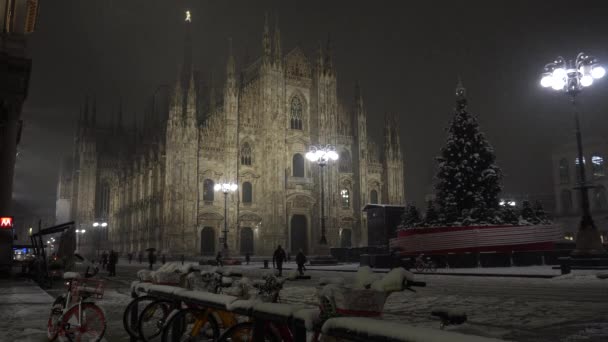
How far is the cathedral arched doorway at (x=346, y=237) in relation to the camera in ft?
173

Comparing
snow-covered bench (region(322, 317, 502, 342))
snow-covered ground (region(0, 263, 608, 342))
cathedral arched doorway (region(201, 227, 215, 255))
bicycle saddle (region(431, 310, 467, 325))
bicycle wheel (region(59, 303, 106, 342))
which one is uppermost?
cathedral arched doorway (region(201, 227, 215, 255))

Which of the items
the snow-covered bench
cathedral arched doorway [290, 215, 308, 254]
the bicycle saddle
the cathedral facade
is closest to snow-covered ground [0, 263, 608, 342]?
the bicycle saddle

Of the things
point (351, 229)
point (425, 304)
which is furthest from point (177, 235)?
point (425, 304)

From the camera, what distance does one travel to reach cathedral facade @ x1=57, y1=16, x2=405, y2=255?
149 feet

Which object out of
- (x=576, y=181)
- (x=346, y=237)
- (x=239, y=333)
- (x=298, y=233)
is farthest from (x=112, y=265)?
(x=576, y=181)

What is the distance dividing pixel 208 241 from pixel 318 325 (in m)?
44.4

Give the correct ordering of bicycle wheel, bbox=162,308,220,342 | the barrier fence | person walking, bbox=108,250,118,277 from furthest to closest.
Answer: person walking, bbox=108,250,118,277
bicycle wheel, bbox=162,308,220,342
the barrier fence

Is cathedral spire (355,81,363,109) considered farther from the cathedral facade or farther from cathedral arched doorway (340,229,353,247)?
cathedral arched doorway (340,229,353,247)

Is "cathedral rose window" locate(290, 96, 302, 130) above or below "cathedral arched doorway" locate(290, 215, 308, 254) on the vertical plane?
above

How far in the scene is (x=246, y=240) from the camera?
4831cm

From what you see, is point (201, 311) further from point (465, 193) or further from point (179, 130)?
point (179, 130)

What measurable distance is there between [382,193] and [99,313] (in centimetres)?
4968

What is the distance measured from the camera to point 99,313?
6445mm

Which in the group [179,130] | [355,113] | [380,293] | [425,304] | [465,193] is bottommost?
[425,304]
